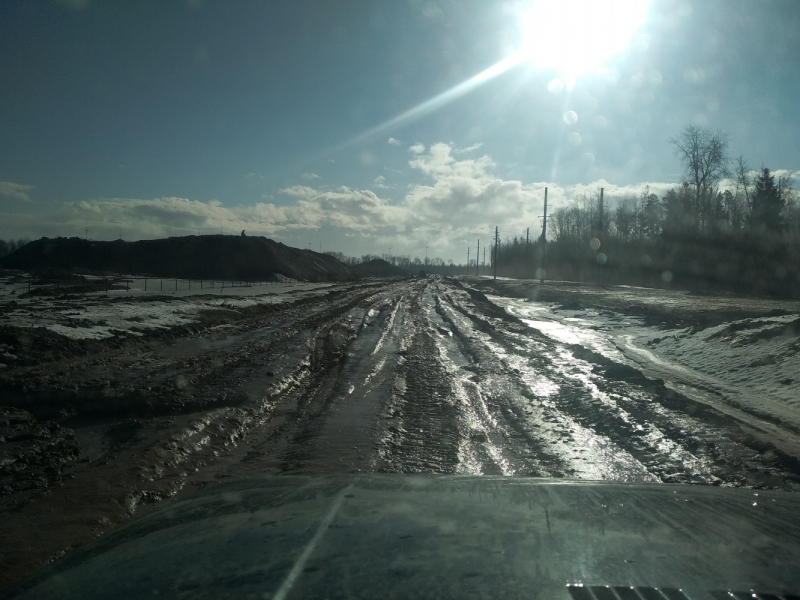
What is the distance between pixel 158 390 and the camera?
859 centimetres

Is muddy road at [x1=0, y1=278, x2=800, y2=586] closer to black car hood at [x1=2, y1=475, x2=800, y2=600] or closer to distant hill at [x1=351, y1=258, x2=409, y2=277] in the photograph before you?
black car hood at [x1=2, y1=475, x2=800, y2=600]

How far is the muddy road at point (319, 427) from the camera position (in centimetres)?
501

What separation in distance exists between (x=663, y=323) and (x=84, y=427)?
1752cm

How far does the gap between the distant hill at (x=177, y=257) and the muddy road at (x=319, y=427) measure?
6743 cm

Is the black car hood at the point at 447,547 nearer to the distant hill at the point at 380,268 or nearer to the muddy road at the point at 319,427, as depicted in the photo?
the muddy road at the point at 319,427

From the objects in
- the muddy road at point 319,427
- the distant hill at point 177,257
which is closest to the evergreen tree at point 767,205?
the muddy road at point 319,427

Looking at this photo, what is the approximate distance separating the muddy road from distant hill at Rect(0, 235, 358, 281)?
221 ft

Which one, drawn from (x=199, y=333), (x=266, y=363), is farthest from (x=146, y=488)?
(x=199, y=333)

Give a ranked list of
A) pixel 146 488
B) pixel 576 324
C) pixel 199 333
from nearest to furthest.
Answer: pixel 146 488, pixel 199 333, pixel 576 324

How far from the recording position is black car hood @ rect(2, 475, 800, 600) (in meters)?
2.09

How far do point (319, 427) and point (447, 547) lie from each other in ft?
15.4

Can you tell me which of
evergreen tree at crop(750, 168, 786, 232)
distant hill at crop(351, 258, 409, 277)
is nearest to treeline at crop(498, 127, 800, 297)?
evergreen tree at crop(750, 168, 786, 232)

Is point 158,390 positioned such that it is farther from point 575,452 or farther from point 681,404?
point 681,404

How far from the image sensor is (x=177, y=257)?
86.1 meters
